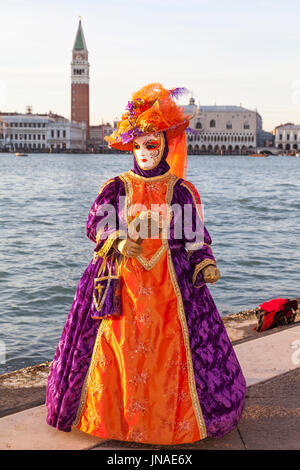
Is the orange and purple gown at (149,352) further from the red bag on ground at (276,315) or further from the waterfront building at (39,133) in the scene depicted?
the waterfront building at (39,133)

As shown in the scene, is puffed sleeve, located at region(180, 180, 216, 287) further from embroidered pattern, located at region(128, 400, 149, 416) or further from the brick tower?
the brick tower

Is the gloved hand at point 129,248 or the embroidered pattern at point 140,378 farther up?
the gloved hand at point 129,248

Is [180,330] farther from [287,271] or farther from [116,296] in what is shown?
[287,271]

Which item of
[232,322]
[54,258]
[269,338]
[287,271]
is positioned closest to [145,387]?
[269,338]

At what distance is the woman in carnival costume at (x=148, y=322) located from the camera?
2.44 meters

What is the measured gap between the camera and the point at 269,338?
375 centimetres

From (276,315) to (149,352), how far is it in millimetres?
1889

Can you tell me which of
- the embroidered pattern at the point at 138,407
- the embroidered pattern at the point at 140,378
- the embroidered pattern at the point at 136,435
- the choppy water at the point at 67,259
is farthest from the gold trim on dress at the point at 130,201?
the choppy water at the point at 67,259

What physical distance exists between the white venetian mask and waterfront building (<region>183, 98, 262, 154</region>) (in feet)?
301

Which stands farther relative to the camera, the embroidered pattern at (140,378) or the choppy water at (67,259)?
the choppy water at (67,259)

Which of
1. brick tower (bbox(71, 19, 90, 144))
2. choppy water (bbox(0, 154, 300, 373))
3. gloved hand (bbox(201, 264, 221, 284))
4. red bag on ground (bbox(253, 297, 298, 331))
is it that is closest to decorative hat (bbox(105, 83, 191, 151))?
gloved hand (bbox(201, 264, 221, 284))

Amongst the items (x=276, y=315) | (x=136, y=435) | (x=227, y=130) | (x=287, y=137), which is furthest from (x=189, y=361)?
(x=287, y=137)

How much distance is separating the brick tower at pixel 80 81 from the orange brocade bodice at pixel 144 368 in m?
97.7
